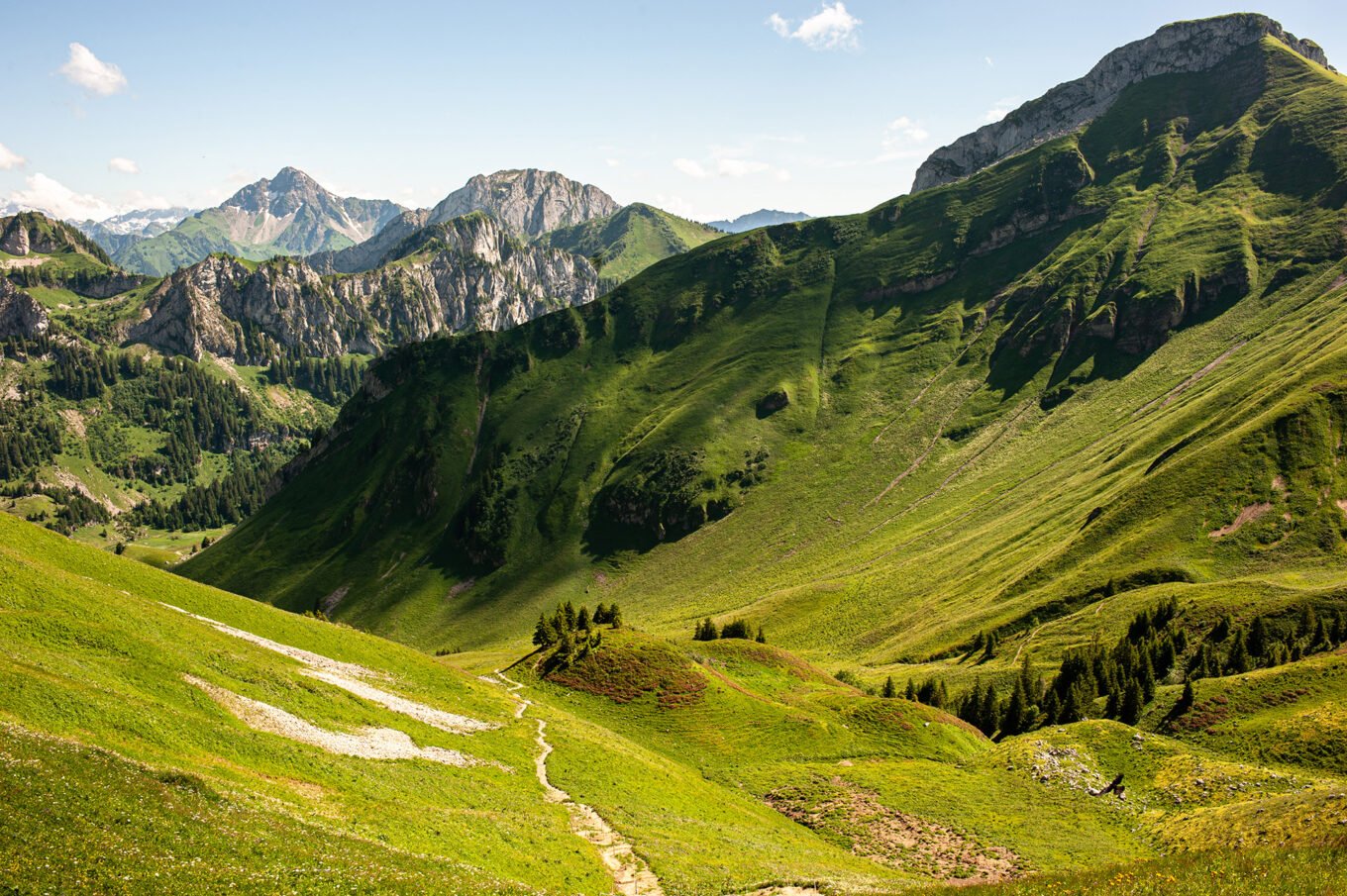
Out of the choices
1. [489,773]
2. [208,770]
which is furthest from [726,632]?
[208,770]

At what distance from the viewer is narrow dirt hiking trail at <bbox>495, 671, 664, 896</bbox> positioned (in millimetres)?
37031

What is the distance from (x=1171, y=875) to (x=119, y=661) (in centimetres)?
5138

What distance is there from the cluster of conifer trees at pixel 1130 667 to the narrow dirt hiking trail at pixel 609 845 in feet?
210

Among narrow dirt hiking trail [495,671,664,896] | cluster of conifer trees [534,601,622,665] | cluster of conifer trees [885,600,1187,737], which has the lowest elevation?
cluster of conifer trees [885,600,1187,737]

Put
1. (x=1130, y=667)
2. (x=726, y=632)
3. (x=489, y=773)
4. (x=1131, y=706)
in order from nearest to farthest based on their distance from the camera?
(x=489, y=773) → (x=1131, y=706) → (x=1130, y=667) → (x=726, y=632)

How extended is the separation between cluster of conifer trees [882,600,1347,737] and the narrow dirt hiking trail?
64.2 meters

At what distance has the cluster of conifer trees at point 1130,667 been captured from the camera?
8956 cm

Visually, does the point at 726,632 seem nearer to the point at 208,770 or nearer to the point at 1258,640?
the point at 1258,640

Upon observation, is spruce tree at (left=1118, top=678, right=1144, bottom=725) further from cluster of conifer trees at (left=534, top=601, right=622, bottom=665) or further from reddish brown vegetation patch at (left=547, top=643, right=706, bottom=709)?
cluster of conifer trees at (left=534, top=601, right=622, bottom=665)

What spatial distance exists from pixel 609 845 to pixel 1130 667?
80.3 m

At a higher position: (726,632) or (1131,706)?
(726,632)

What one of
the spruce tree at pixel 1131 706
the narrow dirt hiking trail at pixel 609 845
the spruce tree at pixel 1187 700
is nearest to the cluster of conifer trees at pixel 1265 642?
the spruce tree at pixel 1187 700

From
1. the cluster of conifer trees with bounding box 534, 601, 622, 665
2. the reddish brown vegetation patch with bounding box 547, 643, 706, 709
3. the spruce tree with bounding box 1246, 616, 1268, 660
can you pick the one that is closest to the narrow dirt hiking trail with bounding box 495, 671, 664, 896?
the reddish brown vegetation patch with bounding box 547, 643, 706, 709

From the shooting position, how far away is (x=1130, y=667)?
94.1 metres
